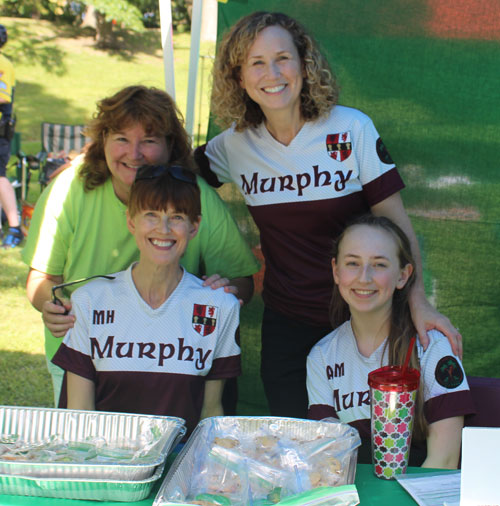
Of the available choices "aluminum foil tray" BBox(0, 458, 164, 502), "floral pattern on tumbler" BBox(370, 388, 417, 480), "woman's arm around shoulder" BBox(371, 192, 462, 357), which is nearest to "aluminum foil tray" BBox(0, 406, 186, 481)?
"aluminum foil tray" BBox(0, 458, 164, 502)

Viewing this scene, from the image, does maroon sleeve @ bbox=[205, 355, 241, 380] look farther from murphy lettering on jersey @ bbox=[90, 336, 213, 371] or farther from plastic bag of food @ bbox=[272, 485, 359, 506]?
plastic bag of food @ bbox=[272, 485, 359, 506]

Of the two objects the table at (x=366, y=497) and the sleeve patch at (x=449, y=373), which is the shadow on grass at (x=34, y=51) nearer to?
the sleeve patch at (x=449, y=373)

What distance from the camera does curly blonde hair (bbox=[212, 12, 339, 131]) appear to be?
8.15 ft

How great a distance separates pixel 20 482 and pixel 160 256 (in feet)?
3.29

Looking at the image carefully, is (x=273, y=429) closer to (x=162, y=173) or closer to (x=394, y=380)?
(x=394, y=380)

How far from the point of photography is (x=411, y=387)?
1.59 m

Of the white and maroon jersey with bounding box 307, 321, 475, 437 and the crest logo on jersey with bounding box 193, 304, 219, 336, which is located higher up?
the crest logo on jersey with bounding box 193, 304, 219, 336

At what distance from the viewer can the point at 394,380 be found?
1594 mm

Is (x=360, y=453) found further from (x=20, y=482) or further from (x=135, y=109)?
(x=135, y=109)

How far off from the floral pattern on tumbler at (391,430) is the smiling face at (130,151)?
132cm

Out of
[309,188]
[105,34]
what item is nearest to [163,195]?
[309,188]

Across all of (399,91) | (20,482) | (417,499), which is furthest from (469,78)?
(20,482)

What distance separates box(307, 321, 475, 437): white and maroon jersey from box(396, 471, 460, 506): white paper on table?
428 millimetres

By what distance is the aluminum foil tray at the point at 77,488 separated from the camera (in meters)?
1.45
